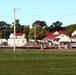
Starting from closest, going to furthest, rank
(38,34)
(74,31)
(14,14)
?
(14,14) → (38,34) → (74,31)

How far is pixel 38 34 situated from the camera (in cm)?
13550
